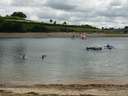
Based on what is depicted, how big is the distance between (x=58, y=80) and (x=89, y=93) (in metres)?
11.2

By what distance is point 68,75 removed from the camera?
127 ft

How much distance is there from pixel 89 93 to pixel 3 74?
1624 cm

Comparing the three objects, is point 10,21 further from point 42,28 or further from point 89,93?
point 89,93

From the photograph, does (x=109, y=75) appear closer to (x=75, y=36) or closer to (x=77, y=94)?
(x=77, y=94)

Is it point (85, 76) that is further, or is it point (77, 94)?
point (85, 76)

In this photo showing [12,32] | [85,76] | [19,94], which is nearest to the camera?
[19,94]

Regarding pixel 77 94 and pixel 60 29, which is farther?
pixel 60 29

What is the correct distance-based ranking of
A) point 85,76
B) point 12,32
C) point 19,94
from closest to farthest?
point 19,94 < point 85,76 < point 12,32

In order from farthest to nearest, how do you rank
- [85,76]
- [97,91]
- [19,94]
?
[85,76]
[97,91]
[19,94]

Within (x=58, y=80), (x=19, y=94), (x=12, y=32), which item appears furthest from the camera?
(x=12, y=32)

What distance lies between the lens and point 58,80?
34.5 m

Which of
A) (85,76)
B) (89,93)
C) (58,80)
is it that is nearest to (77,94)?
(89,93)

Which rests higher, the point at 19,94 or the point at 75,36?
the point at 19,94

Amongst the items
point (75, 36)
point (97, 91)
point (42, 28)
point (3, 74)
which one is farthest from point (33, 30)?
point (97, 91)
